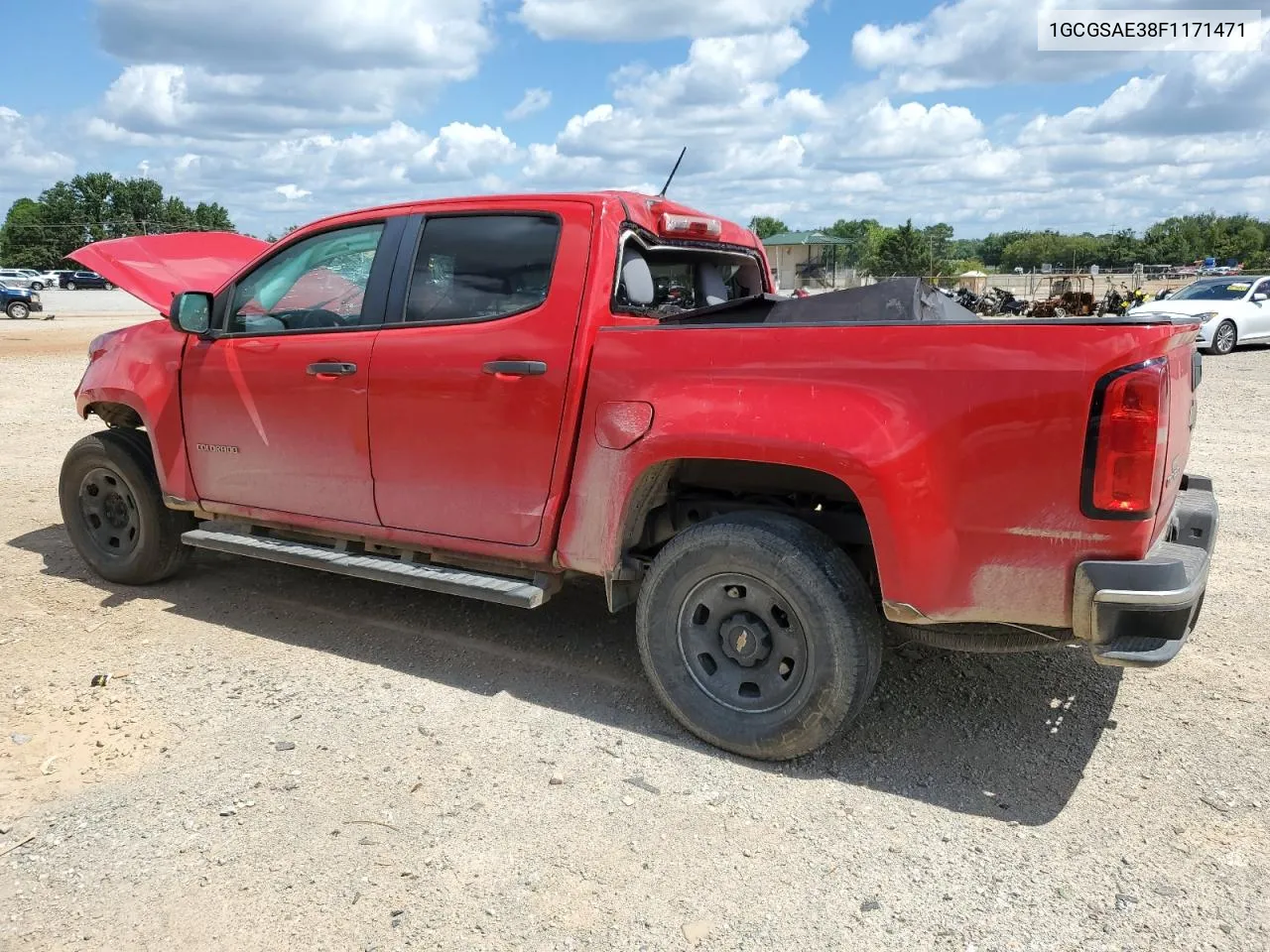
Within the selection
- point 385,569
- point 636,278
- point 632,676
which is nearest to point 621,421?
point 636,278

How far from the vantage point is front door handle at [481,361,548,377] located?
11.7 feet

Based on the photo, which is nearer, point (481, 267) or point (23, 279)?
point (481, 267)

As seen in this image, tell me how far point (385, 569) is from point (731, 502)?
1517 mm

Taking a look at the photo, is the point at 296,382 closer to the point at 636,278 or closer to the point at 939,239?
the point at 636,278

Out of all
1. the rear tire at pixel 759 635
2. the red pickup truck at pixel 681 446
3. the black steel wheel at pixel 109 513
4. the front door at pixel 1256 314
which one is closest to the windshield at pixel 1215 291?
the front door at pixel 1256 314

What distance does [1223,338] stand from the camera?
59.8 feet

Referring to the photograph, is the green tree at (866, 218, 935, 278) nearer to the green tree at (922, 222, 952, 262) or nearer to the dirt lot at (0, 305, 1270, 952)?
the green tree at (922, 222, 952, 262)

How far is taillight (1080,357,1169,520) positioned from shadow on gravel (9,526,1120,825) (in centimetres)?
107

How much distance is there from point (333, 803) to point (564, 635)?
62.0 inches

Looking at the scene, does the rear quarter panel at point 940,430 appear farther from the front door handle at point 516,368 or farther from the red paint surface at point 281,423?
the red paint surface at point 281,423

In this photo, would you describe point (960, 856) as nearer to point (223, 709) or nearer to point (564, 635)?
point (564, 635)

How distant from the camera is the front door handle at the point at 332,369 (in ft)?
13.3

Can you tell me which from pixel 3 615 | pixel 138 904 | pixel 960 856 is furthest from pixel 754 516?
pixel 3 615

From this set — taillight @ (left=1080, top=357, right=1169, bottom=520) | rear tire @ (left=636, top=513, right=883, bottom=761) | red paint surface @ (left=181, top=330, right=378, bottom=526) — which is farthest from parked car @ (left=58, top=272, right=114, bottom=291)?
taillight @ (left=1080, top=357, right=1169, bottom=520)
